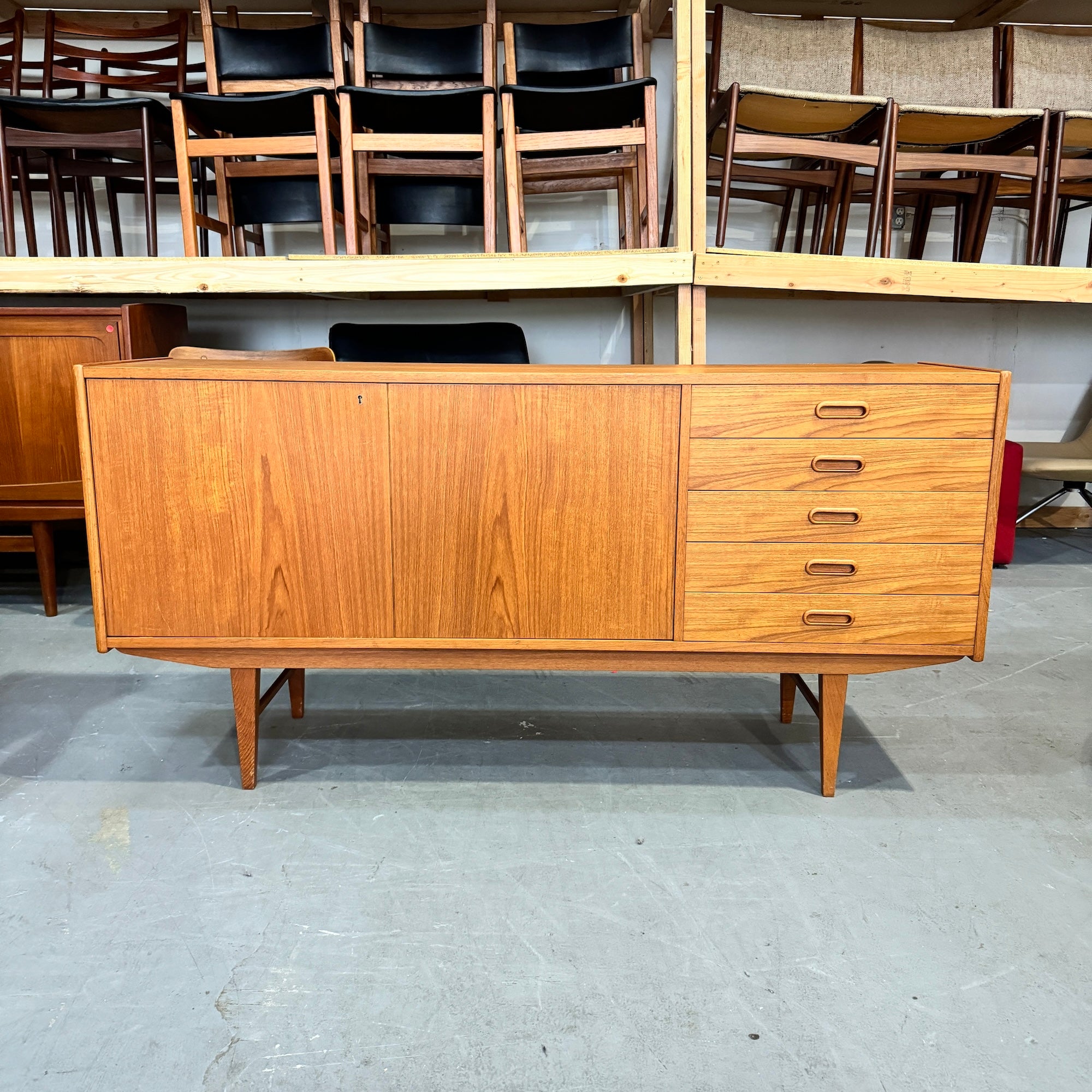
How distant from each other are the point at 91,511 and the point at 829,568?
1.32 metres

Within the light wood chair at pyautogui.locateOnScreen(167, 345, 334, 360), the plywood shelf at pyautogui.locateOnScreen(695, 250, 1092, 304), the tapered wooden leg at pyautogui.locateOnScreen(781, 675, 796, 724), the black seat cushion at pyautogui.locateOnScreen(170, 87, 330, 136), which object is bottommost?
the tapered wooden leg at pyautogui.locateOnScreen(781, 675, 796, 724)

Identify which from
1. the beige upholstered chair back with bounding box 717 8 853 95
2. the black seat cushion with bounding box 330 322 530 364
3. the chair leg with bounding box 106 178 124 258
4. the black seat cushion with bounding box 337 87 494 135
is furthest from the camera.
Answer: the chair leg with bounding box 106 178 124 258

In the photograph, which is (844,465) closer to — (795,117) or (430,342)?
(795,117)

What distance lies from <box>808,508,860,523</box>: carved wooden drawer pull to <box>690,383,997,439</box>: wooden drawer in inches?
5.1

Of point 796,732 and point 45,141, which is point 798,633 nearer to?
point 796,732

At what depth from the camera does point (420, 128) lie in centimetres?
296

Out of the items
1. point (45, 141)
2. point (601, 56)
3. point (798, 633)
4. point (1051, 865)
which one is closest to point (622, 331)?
point (601, 56)

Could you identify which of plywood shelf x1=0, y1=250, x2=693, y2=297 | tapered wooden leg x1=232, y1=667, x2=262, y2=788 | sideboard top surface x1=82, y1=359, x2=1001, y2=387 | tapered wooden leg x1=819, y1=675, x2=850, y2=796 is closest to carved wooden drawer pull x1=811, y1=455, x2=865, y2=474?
sideboard top surface x1=82, y1=359, x2=1001, y2=387

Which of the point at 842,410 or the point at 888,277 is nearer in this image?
the point at 842,410

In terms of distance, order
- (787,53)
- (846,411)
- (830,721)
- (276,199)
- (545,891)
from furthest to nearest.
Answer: (276,199) < (787,53) < (830,721) < (846,411) < (545,891)

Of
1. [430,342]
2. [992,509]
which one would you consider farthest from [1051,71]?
[992,509]

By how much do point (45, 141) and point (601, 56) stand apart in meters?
1.90

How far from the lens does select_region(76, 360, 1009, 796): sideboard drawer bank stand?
1.52 meters

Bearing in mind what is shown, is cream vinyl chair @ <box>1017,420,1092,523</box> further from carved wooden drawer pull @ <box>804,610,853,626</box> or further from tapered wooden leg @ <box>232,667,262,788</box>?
tapered wooden leg @ <box>232,667,262,788</box>
